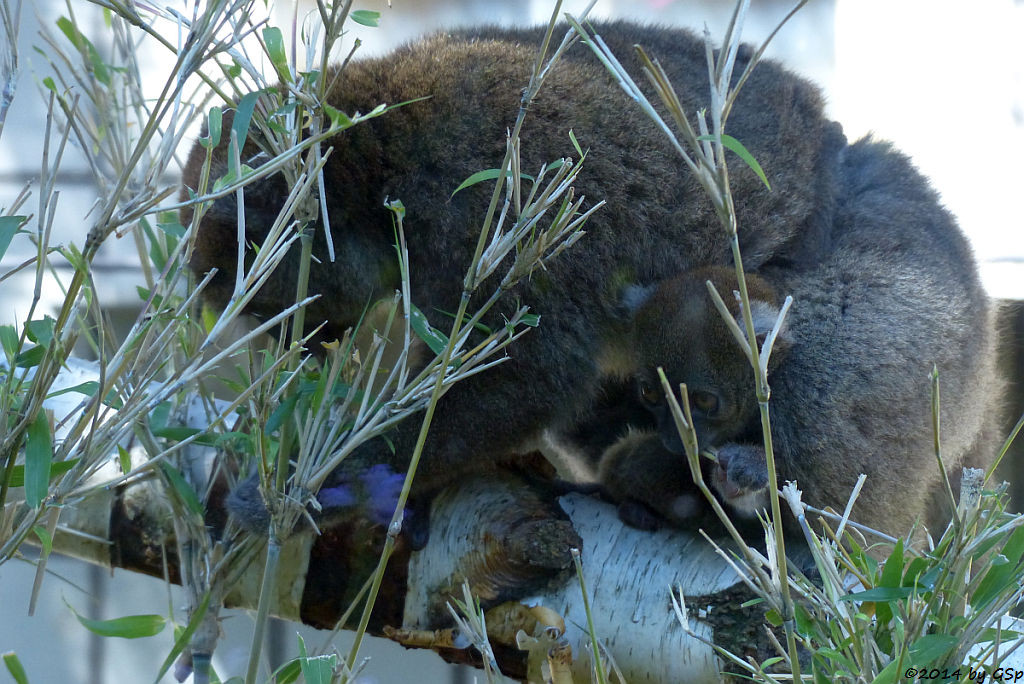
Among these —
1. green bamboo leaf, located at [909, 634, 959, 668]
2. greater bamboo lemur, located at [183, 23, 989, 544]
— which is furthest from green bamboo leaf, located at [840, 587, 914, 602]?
greater bamboo lemur, located at [183, 23, 989, 544]

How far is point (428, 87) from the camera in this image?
238 cm

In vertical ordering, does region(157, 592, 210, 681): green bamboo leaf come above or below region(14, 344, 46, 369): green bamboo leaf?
below

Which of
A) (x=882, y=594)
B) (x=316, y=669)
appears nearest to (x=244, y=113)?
(x=316, y=669)

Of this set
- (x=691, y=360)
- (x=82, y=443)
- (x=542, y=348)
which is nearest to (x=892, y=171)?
(x=691, y=360)

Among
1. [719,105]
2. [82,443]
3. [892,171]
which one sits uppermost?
[892,171]

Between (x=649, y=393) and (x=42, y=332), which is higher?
(x=42, y=332)

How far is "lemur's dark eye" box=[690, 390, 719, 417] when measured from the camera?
2352 millimetres

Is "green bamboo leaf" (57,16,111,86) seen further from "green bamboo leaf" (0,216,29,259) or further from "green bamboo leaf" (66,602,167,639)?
"green bamboo leaf" (66,602,167,639)

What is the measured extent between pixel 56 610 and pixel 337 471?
2.73 m

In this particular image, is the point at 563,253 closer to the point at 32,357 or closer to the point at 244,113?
the point at 244,113

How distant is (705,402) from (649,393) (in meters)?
0.16

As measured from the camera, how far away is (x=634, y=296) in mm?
2494

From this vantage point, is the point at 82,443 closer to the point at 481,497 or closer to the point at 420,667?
the point at 481,497

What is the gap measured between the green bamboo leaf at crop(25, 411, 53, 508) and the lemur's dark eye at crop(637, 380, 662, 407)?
153 centimetres
